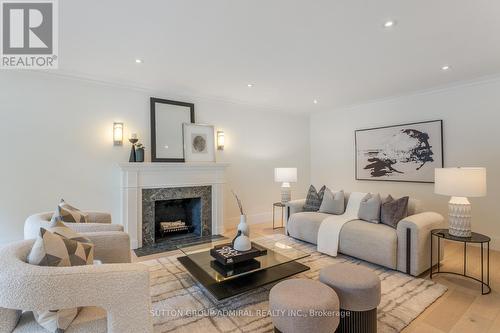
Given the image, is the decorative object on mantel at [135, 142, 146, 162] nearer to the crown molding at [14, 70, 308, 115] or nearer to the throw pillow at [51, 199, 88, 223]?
the crown molding at [14, 70, 308, 115]

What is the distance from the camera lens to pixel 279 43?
2.61m

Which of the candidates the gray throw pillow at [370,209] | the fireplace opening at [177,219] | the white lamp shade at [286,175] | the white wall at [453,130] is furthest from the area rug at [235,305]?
the white lamp shade at [286,175]

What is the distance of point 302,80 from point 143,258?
3.40 meters

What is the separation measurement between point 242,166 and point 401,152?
2.96 m

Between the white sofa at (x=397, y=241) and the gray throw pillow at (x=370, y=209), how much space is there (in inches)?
3.2

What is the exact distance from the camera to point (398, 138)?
4.53m

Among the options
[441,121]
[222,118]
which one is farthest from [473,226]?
[222,118]

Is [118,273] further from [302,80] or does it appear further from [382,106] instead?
[382,106]

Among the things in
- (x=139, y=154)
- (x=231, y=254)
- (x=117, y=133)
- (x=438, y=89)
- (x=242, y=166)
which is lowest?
(x=231, y=254)

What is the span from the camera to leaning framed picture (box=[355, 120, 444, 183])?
4.13m

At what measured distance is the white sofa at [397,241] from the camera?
9.04 ft

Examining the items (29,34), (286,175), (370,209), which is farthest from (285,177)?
(29,34)

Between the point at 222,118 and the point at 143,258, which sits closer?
the point at 143,258

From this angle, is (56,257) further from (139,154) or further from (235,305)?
(139,154)
